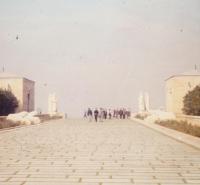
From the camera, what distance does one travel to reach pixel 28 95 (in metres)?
82.7

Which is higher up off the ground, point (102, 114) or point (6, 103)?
point (6, 103)

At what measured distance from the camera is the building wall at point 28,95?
85.8 m

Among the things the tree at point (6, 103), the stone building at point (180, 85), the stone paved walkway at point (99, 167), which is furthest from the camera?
the stone building at point (180, 85)

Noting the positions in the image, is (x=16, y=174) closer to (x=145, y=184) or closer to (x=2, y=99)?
(x=145, y=184)

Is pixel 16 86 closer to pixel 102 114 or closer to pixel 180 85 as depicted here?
pixel 102 114

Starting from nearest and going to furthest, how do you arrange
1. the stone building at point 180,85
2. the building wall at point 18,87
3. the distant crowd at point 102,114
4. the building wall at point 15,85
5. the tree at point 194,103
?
the tree at point 194,103 → the distant crowd at point 102,114 → the stone building at point 180,85 → the building wall at point 18,87 → the building wall at point 15,85

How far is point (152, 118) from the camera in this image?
45.2 m

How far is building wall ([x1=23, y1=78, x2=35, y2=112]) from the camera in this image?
85750 millimetres

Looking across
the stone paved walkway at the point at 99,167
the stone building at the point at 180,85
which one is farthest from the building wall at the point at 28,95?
the stone paved walkway at the point at 99,167

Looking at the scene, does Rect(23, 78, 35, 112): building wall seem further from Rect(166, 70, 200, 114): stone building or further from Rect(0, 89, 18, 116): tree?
Rect(166, 70, 200, 114): stone building

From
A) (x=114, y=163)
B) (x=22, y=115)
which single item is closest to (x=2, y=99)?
(x=22, y=115)

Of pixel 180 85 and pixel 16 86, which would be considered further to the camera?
pixel 16 86

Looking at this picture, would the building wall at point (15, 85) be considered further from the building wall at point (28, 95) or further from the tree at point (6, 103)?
the tree at point (6, 103)

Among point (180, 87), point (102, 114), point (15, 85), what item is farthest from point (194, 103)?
point (15, 85)
